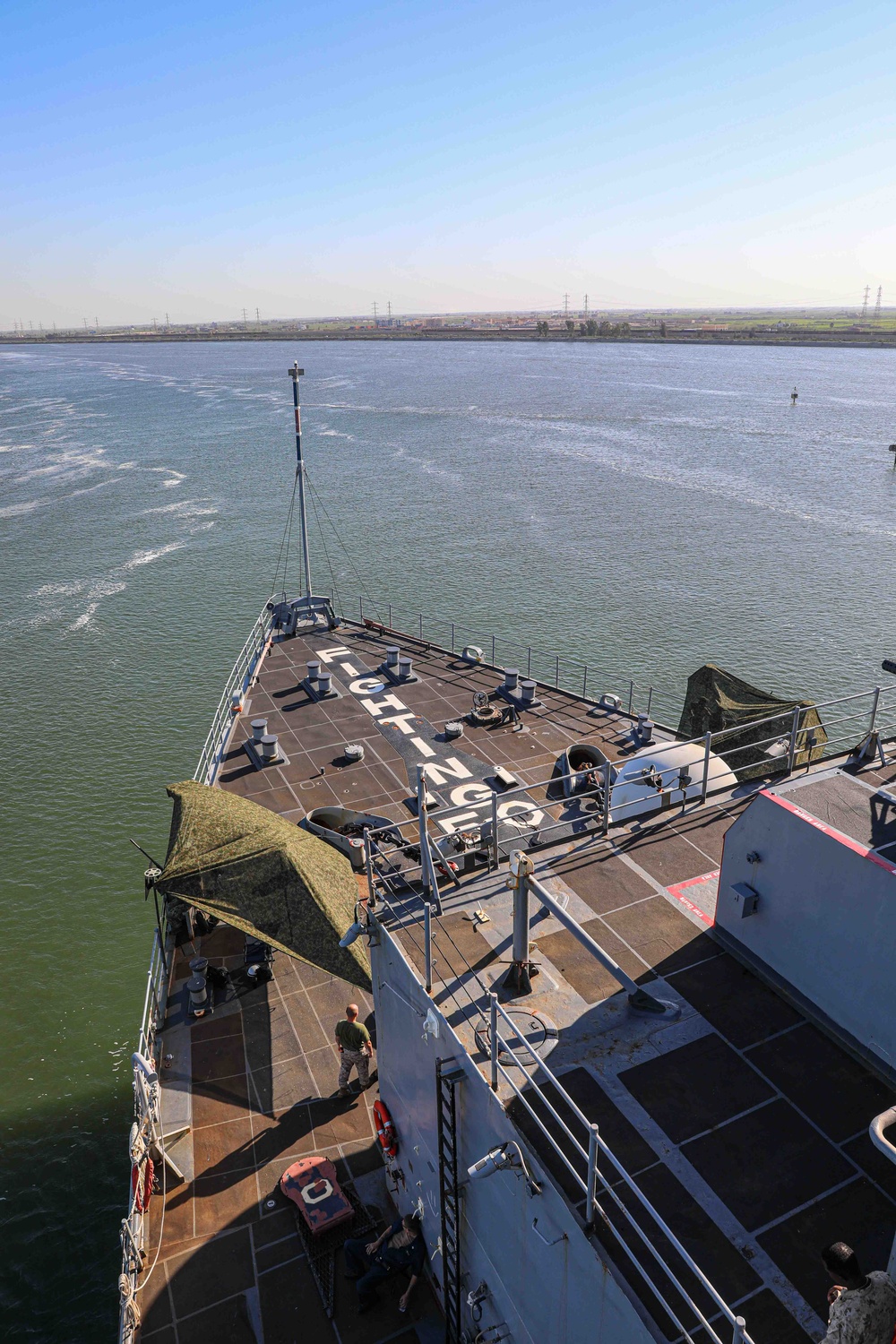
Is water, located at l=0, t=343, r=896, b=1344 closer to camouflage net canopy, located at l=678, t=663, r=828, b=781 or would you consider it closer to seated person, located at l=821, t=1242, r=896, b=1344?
camouflage net canopy, located at l=678, t=663, r=828, b=781

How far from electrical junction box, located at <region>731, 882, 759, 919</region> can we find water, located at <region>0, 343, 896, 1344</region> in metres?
14.8

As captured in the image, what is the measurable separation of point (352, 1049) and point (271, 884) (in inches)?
134

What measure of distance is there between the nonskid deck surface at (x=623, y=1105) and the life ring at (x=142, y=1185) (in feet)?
1.52

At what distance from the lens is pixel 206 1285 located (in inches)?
493

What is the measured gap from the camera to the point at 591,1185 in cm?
721

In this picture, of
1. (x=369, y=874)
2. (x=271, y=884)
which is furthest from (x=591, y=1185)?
(x=271, y=884)

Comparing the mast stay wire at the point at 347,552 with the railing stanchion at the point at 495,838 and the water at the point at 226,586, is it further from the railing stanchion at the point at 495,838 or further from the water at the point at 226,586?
the railing stanchion at the point at 495,838

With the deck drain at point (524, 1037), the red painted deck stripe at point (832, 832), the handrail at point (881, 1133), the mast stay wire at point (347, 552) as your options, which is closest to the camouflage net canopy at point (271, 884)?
the deck drain at point (524, 1037)

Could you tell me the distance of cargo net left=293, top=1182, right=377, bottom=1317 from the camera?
12.5 m

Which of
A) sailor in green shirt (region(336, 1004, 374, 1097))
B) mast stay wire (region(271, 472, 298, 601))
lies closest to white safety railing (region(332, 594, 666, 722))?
mast stay wire (region(271, 472, 298, 601))

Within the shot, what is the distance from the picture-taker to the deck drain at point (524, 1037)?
30.5 ft

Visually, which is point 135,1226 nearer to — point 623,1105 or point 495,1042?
point 495,1042

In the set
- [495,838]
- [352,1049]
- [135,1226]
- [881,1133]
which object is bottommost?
[135,1226]

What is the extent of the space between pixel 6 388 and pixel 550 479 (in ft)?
452
